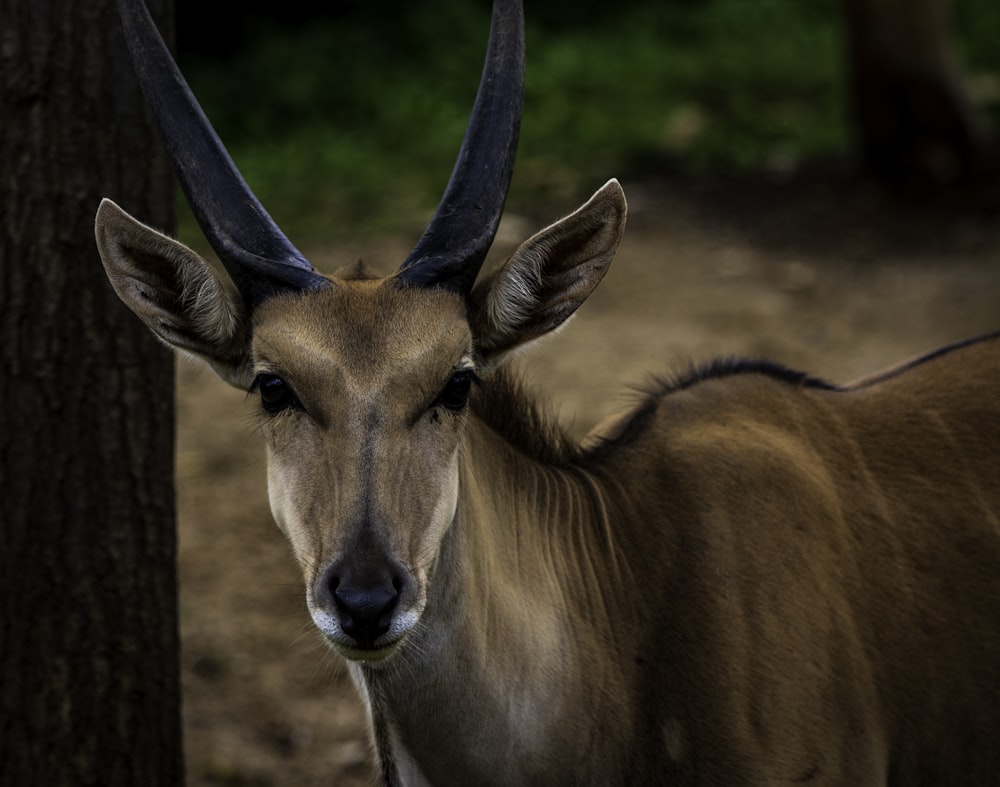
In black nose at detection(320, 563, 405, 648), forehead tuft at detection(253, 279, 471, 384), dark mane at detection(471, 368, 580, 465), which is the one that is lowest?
black nose at detection(320, 563, 405, 648)

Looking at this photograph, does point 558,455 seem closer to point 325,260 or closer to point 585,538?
point 585,538

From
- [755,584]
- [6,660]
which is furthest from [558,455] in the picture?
[6,660]

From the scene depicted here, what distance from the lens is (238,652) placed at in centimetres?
691

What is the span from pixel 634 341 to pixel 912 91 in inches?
165

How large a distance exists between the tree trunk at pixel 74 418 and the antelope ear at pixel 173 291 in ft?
2.87

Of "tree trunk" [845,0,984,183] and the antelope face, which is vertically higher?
"tree trunk" [845,0,984,183]

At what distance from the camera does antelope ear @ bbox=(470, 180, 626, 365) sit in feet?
12.9

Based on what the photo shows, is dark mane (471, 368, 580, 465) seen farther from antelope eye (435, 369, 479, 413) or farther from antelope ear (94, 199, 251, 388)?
antelope ear (94, 199, 251, 388)

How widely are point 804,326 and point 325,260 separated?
385cm

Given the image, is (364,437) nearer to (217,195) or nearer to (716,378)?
(217,195)

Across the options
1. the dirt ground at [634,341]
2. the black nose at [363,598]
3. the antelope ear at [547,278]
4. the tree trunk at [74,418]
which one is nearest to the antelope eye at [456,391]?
the antelope ear at [547,278]

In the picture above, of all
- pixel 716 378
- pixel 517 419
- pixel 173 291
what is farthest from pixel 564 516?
pixel 173 291

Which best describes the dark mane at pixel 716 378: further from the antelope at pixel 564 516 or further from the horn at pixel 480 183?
the horn at pixel 480 183

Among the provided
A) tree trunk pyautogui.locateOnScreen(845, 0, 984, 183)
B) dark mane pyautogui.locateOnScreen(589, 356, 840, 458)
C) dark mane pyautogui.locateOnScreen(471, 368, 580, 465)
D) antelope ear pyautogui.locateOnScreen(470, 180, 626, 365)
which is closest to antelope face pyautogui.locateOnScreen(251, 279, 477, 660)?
antelope ear pyautogui.locateOnScreen(470, 180, 626, 365)
